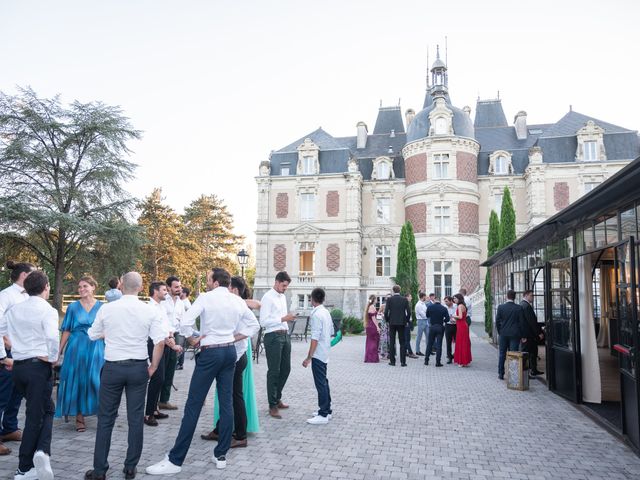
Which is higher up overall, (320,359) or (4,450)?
(320,359)

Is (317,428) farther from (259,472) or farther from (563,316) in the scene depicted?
(563,316)

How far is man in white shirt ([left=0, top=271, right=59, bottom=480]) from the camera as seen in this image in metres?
4.04

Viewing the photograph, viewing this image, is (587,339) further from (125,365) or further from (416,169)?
(416,169)

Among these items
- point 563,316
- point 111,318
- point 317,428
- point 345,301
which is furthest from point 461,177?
point 111,318

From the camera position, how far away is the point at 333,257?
30.8 meters

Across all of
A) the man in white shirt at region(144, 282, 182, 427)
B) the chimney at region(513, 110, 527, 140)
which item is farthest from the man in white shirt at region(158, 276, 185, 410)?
the chimney at region(513, 110, 527, 140)

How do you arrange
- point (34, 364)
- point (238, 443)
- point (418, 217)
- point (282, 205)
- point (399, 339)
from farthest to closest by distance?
point (282, 205) < point (418, 217) < point (399, 339) < point (238, 443) < point (34, 364)

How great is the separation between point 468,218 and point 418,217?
3.17 m

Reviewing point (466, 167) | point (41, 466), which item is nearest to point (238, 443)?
point (41, 466)

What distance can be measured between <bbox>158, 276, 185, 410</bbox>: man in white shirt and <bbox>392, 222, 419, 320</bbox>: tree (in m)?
18.9

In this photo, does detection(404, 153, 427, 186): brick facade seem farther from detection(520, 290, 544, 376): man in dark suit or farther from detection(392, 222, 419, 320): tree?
detection(520, 290, 544, 376): man in dark suit

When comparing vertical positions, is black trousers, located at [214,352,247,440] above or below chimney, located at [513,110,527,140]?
below

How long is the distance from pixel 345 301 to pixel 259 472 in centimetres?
2575

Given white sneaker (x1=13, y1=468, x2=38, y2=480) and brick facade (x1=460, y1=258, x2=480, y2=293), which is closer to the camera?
white sneaker (x1=13, y1=468, x2=38, y2=480)
